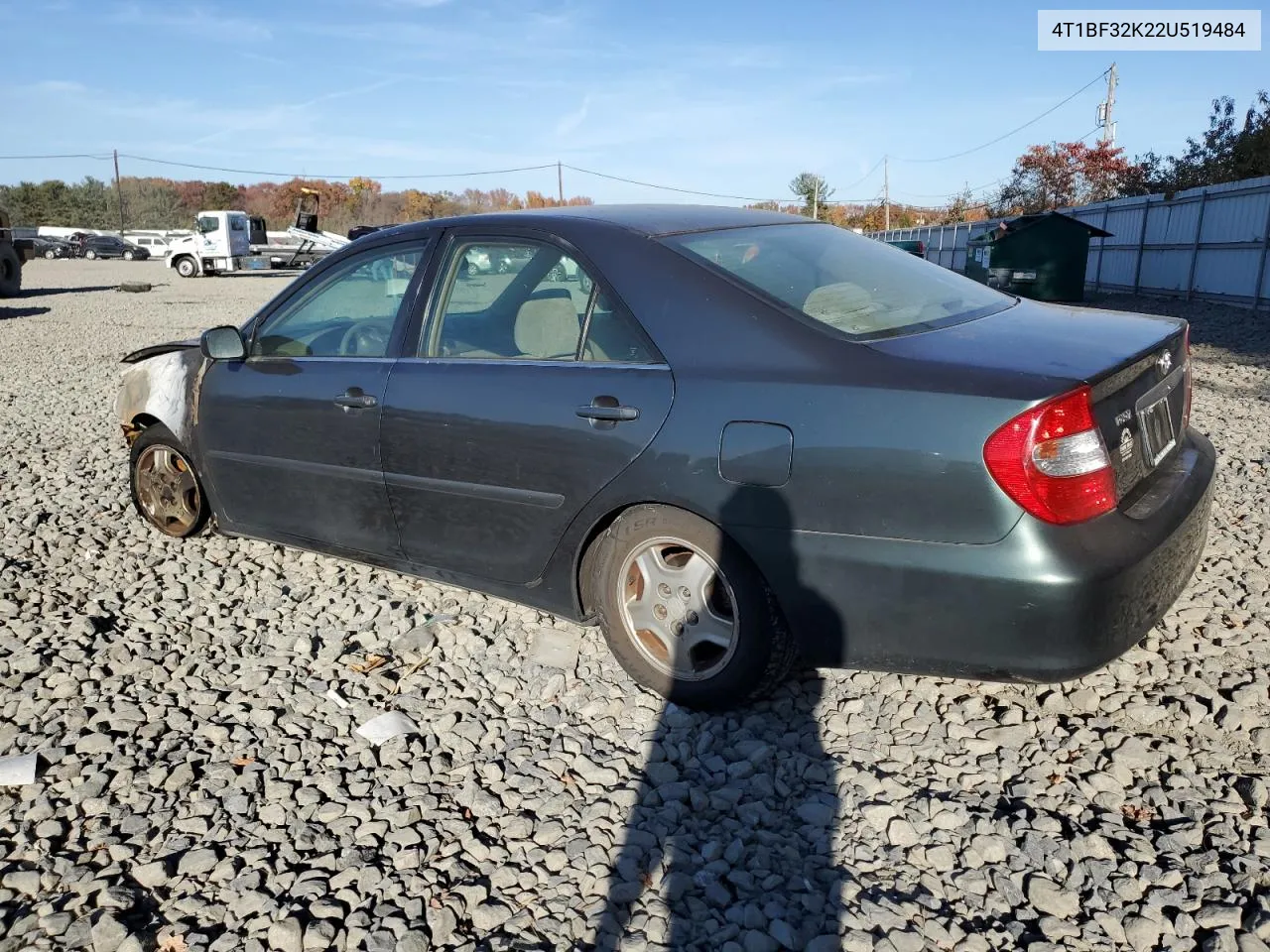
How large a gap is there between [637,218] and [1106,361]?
5.42ft

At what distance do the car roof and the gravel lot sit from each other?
158cm

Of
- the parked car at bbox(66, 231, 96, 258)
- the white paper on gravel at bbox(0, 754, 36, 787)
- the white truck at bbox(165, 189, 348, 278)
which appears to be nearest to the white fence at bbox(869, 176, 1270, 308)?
the white paper on gravel at bbox(0, 754, 36, 787)

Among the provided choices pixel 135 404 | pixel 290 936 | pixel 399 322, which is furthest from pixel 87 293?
pixel 290 936

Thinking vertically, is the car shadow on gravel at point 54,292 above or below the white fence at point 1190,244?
below

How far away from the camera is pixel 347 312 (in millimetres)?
4133

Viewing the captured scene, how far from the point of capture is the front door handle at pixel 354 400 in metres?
3.77

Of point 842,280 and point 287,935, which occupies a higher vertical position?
point 842,280

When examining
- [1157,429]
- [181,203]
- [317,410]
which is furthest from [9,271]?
[181,203]

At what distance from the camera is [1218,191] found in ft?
58.1

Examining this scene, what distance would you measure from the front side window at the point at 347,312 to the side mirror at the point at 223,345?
7cm

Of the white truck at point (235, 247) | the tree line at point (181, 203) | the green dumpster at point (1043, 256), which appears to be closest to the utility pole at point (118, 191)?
the tree line at point (181, 203)

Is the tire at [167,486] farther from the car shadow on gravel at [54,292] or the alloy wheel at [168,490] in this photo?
the car shadow on gravel at [54,292]

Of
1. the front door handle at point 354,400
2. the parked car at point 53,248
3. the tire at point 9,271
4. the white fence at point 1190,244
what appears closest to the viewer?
the front door handle at point 354,400

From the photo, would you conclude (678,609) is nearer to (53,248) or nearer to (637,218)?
(637,218)
